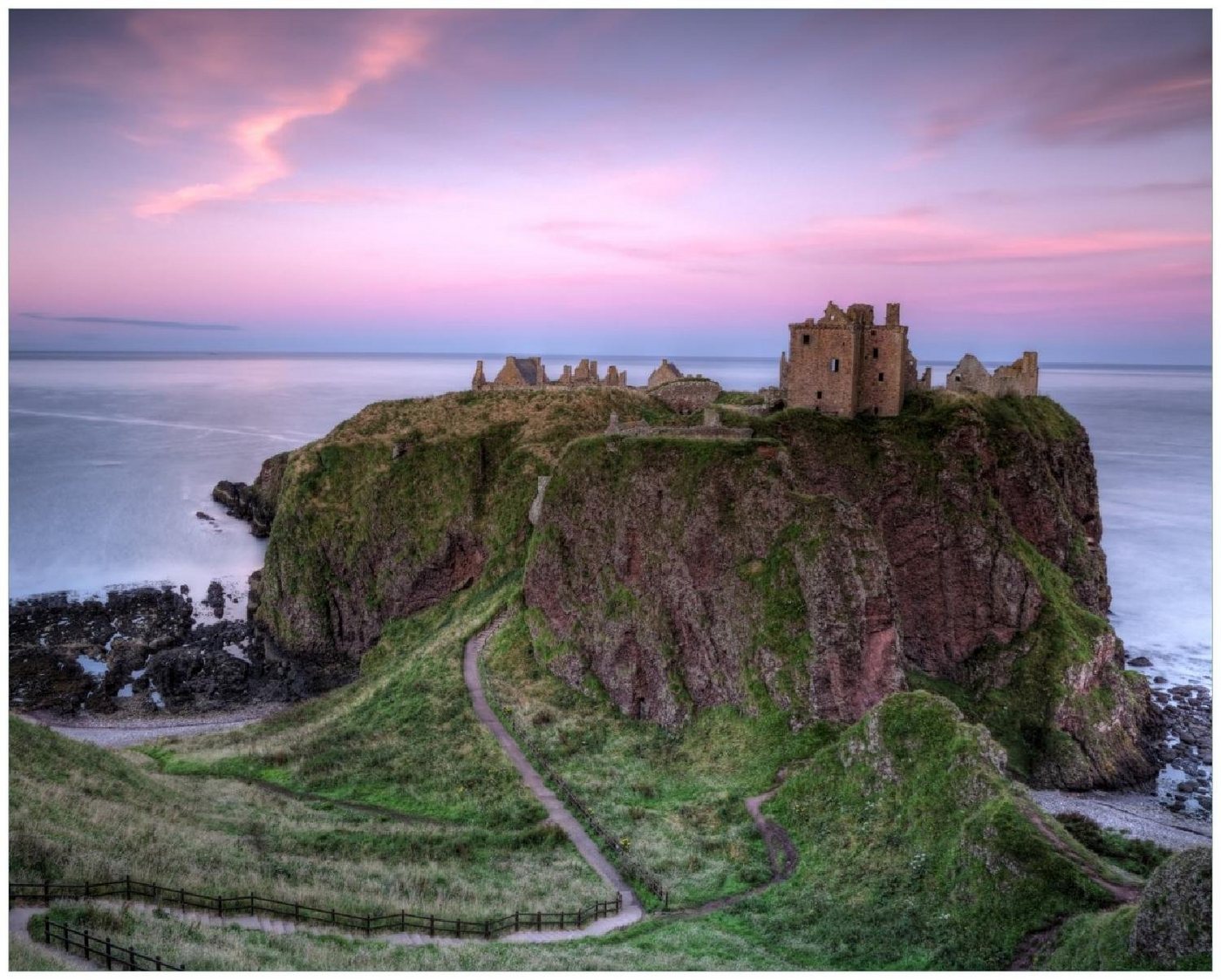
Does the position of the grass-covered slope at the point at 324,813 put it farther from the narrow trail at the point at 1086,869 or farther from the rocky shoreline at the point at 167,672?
the narrow trail at the point at 1086,869

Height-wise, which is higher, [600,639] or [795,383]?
[795,383]

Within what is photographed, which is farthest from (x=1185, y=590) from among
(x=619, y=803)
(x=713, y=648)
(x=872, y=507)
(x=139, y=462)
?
(x=139, y=462)

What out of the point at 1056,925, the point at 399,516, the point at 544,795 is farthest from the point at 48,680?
the point at 1056,925

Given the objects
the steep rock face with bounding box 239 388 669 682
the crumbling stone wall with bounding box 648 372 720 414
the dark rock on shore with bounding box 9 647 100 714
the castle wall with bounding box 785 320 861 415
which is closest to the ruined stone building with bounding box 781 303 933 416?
the castle wall with bounding box 785 320 861 415

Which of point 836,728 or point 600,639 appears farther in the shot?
point 600,639

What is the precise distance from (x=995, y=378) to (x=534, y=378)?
42.8 meters

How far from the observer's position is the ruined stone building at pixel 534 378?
80750mm

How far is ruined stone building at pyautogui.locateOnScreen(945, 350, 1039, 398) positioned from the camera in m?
57.1

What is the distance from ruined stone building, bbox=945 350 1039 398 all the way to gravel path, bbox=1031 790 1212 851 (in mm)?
24939

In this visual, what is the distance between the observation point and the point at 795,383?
169 feet

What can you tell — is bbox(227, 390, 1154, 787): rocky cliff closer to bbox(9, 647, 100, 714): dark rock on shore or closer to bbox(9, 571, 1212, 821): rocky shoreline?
bbox(9, 571, 1212, 821): rocky shoreline

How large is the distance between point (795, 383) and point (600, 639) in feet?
64.3

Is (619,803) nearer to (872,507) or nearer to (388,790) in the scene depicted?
(388,790)

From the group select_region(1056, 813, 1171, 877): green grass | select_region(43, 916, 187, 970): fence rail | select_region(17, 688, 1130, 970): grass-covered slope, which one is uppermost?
select_region(43, 916, 187, 970): fence rail
